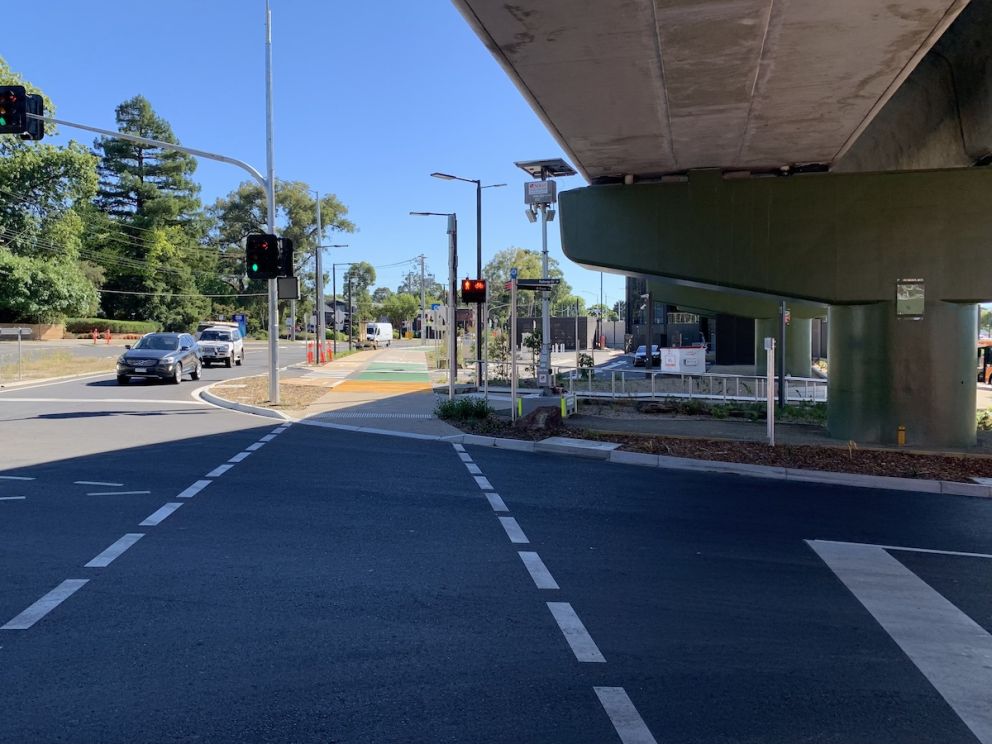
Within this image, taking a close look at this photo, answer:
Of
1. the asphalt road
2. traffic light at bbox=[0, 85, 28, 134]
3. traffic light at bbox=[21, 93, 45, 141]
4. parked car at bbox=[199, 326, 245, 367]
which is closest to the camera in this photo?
the asphalt road

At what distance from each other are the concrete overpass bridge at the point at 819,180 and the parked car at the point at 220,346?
1031 inches

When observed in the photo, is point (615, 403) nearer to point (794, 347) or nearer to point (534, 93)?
point (534, 93)

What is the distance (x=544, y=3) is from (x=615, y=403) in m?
14.1

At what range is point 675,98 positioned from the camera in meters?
10.1

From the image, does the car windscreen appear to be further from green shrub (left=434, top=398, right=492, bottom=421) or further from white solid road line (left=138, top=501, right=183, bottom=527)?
white solid road line (left=138, top=501, right=183, bottom=527)

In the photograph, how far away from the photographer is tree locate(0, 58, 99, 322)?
5975 centimetres

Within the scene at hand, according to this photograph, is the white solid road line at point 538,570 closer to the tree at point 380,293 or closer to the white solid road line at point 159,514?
the white solid road line at point 159,514

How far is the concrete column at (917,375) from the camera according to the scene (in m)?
12.9

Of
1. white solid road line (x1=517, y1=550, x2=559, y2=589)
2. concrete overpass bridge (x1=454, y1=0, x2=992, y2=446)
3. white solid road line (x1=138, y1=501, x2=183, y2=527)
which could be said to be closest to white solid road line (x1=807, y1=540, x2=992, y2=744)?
white solid road line (x1=517, y1=550, x2=559, y2=589)

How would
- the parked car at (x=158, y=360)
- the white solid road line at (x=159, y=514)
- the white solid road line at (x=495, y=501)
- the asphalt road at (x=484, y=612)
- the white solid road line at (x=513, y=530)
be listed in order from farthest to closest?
the parked car at (x=158, y=360) < the white solid road line at (x=495, y=501) < the white solid road line at (x=159, y=514) < the white solid road line at (x=513, y=530) < the asphalt road at (x=484, y=612)

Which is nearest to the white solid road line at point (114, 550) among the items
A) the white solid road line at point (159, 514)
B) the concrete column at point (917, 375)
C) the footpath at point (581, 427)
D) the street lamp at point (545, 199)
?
the white solid road line at point (159, 514)

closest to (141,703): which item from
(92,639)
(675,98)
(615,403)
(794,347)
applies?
(92,639)

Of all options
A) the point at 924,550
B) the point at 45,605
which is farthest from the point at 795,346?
the point at 45,605

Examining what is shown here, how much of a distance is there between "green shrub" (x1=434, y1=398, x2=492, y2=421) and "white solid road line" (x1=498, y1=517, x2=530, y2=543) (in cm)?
856
